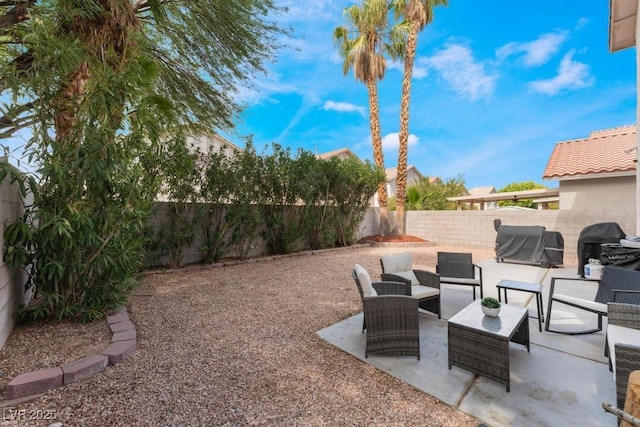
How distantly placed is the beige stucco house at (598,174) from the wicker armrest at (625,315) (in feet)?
26.6

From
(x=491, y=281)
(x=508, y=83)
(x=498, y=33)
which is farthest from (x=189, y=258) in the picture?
(x=508, y=83)

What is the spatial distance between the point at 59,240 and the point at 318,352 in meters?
2.80

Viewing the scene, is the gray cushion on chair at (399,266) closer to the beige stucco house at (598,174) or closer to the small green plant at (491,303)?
the small green plant at (491,303)

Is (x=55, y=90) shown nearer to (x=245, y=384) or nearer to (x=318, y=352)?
(x=245, y=384)

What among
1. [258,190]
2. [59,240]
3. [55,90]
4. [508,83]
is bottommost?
[59,240]

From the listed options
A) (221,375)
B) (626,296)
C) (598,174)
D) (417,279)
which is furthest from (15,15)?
(598,174)

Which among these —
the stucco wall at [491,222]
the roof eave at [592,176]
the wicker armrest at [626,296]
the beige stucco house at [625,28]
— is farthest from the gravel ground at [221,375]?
the roof eave at [592,176]

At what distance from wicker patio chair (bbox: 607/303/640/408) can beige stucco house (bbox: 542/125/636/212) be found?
26.7ft

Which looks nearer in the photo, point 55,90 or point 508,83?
point 55,90

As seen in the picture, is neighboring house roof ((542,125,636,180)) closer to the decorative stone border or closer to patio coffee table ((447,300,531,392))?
the decorative stone border

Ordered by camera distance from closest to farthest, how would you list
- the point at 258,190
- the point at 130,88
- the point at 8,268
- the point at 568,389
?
the point at 568,389 → the point at 8,268 → the point at 130,88 → the point at 258,190

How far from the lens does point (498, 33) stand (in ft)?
39.2

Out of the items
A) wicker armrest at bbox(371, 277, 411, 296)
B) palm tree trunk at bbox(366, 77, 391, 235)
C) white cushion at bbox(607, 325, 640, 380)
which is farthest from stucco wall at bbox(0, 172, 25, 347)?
palm tree trunk at bbox(366, 77, 391, 235)

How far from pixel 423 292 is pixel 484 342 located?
120 cm
